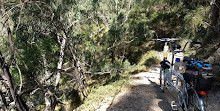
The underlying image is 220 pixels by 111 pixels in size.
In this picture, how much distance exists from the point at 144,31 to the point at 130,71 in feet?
8.24

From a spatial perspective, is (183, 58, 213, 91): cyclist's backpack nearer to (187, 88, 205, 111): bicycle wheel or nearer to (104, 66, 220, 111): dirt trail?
(187, 88, 205, 111): bicycle wheel

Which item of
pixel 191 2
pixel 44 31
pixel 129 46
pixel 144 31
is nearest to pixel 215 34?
pixel 144 31

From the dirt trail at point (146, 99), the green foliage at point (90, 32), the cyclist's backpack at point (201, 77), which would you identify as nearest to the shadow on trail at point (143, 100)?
the dirt trail at point (146, 99)

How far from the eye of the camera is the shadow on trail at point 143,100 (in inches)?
135

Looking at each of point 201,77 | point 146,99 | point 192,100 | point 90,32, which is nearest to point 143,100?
point 146,99

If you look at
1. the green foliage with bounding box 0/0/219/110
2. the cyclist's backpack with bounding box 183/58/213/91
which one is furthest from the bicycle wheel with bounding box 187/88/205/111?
the green foliage with bounding box 0/0/219/110

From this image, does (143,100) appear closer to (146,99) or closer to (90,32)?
(146,99)

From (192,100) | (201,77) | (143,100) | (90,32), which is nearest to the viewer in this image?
(201,77)

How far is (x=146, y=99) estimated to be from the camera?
3.80 meters

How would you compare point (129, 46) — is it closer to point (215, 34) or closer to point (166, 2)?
point (166, 2)

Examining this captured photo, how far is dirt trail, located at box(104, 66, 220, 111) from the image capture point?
336cm

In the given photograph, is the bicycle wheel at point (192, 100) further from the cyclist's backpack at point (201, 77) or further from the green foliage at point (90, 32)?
the green foliage at point (90, 32)

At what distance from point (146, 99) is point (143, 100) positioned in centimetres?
9

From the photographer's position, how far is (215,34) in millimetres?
5617
